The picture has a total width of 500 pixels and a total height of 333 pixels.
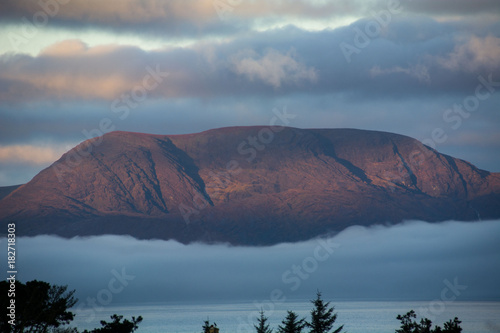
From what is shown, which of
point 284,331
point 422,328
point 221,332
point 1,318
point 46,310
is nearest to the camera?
point 1,318

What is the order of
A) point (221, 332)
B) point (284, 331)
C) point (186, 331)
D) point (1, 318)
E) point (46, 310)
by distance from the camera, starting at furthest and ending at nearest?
point (186, 331), point (221, 332), point (284, 331), point (46, 310), point (1, 318)

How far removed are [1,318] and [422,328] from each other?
127ft

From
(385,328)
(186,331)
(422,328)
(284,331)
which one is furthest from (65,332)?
(385,328)

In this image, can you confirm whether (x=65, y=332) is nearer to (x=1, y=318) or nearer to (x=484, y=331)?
(x=1, y=318)

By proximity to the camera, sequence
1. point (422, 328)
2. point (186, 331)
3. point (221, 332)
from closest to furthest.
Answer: point (422, 328)
point (221, 332)
point (186, 331)

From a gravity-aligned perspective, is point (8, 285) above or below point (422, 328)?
above

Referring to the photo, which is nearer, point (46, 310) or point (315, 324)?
point (46, 310)

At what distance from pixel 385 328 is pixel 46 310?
132 m

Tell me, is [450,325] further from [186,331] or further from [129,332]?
[186,331]

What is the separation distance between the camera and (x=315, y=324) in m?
76.1

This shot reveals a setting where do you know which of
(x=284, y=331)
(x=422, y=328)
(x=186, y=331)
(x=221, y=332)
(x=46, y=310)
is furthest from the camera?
(x=186, y=331)

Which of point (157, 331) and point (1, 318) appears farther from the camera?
point (157, 331)

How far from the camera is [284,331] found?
256 ft

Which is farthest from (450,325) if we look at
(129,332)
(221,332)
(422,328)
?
(221,332)
